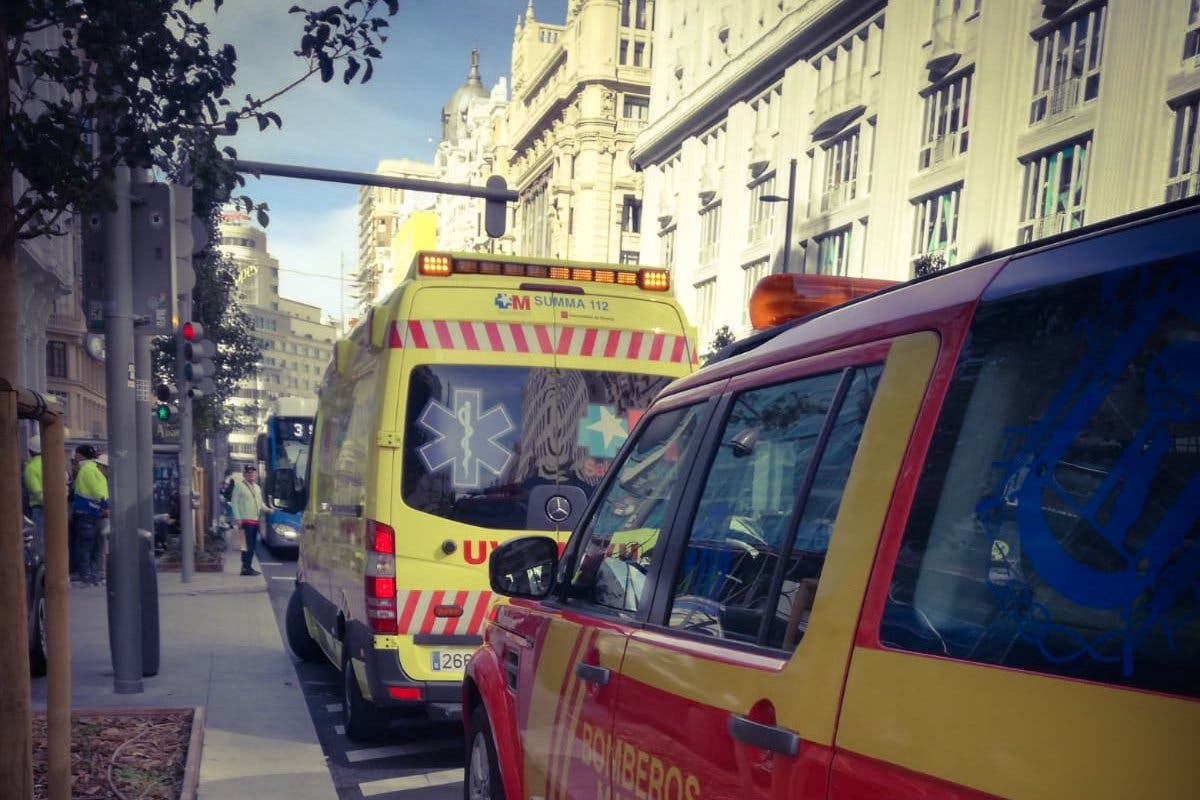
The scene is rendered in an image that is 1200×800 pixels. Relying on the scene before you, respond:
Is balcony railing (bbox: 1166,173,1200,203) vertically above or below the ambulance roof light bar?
above

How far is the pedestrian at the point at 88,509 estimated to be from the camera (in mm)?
14633

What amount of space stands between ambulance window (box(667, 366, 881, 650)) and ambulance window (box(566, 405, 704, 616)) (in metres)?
0.23

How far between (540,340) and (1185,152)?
64.9 feet

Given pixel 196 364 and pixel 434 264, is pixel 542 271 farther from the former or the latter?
pixel 196 364

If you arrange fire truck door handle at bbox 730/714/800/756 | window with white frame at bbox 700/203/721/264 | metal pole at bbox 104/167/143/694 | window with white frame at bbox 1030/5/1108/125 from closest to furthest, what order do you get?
fire truck door handle at bbox 730/714/800/756 < metal pole at bbox 104/167/143/694 < window with white frame at bbox 1030/5/1108/125 < window with white frame at bbox 700/203/721/264

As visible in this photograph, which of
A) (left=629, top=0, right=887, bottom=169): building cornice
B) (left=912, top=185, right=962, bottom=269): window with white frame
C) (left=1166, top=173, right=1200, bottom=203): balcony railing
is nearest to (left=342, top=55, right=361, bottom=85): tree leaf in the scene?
(left=1166, top=173, right=1200, bottom=203): balcony railing

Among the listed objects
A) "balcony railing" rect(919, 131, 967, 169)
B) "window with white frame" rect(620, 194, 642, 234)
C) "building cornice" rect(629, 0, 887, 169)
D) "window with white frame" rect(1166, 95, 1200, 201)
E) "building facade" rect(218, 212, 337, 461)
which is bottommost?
"building facade" rect(218, 212, 337, 461)

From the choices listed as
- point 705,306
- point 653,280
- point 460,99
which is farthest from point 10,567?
point 460,99

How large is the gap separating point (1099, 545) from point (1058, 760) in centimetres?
29

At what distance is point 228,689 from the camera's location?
8.12 m

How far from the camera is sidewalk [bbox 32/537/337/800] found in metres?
5.81

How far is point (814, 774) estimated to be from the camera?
1.80 meters

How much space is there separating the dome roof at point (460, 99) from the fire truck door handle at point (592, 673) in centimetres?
13506

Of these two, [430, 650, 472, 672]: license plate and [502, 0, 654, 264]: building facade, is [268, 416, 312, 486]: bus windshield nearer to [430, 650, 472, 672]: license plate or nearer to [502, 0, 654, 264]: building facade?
[430, 650, 472, 672]: license plate
